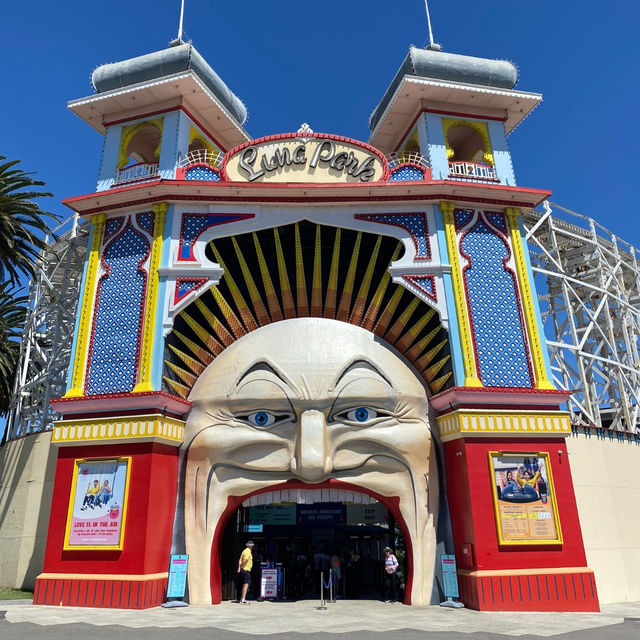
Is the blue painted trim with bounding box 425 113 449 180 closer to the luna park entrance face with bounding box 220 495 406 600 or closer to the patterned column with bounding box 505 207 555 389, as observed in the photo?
the patterned column with bounding box 505 207 555 389

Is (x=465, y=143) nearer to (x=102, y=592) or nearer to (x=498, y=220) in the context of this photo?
(x=498, y=220)

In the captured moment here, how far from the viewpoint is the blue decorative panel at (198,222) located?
1502 cm

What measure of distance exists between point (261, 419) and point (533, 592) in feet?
24.1

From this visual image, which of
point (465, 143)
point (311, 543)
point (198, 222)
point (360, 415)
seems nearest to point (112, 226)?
point (198, 222)

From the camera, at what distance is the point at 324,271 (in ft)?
51.8

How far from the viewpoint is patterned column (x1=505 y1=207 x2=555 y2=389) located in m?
14.0

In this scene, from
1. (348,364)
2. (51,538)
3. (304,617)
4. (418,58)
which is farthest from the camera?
(418,58)

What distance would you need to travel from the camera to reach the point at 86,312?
14.9 metres

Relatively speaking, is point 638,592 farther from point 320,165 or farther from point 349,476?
point 320,165

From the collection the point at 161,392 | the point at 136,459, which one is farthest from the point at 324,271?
the point at 136,459

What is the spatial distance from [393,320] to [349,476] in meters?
4.48

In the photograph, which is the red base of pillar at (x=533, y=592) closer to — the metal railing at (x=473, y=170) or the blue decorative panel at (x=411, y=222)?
the blue decorative panel at (x=411, y=222)

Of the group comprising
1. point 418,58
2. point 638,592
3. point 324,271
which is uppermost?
point 418,58

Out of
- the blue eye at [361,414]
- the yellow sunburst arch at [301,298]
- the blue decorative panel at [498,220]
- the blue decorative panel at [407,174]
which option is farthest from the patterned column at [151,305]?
the blue decorative panel at [498,220]
